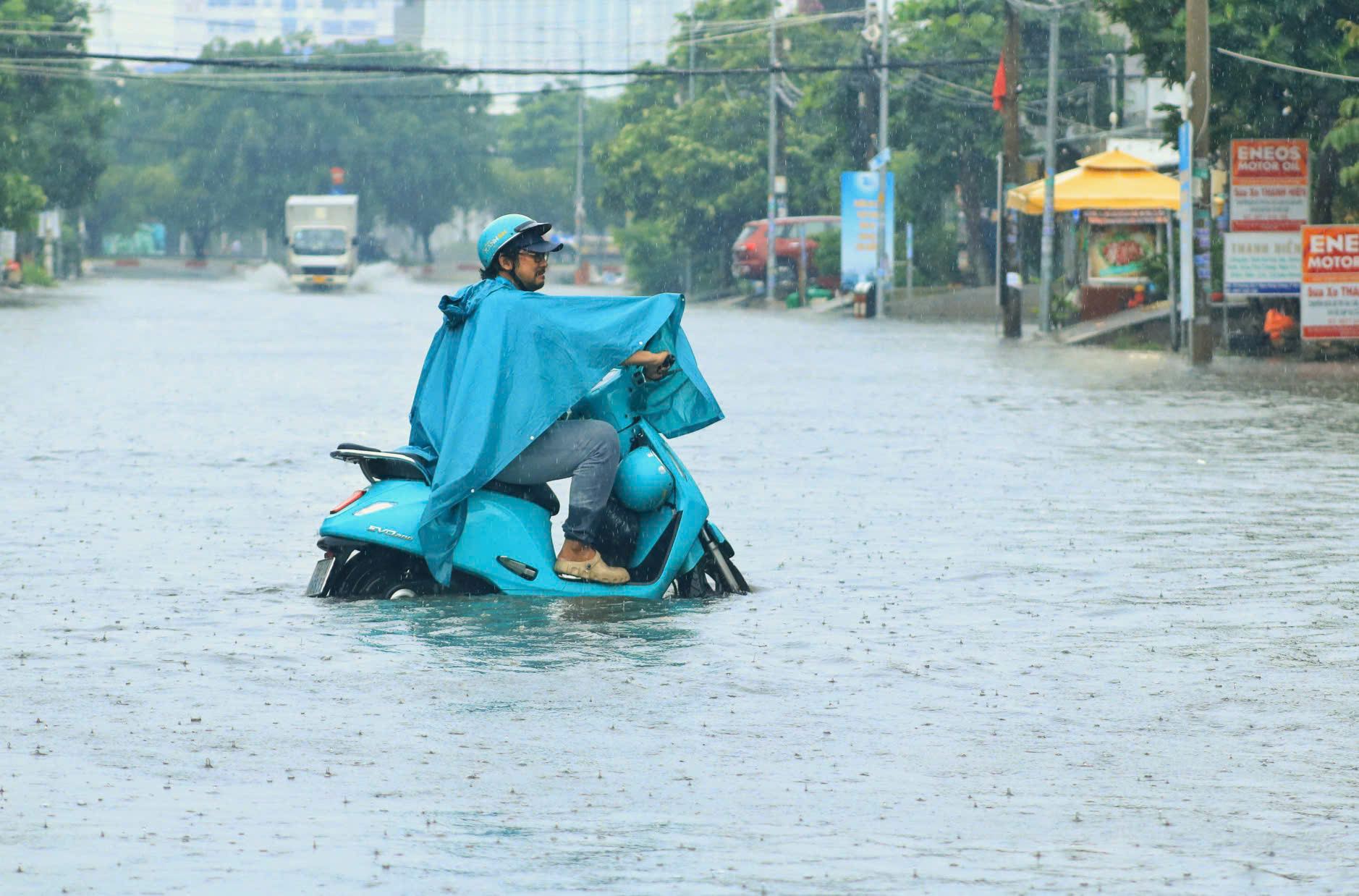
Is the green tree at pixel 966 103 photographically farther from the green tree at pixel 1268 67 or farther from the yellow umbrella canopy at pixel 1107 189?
the green tree at pixel 1268 67

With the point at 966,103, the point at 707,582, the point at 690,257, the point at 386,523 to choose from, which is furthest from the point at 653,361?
the point at 690,257

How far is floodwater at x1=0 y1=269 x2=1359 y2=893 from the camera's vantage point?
17.6 feet

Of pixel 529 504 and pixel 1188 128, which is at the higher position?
pixel 1188 128

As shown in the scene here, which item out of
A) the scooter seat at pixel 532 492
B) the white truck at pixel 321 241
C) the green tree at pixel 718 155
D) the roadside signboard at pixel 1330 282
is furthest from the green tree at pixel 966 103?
the scooter seat at pixel 532 492

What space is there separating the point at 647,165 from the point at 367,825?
74.7m

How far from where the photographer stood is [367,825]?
5613 mm

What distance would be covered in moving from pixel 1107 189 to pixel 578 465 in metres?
31.8

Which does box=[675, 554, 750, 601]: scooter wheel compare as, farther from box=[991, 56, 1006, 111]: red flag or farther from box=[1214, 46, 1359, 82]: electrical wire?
box=[991, 56, 1006, 111]: red flag

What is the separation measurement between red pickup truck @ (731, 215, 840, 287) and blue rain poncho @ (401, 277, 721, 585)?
181ft

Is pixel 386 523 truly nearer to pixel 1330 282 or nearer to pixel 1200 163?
pixel 1200 163

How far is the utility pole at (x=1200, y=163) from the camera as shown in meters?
28.8

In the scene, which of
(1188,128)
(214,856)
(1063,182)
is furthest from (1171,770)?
(1063,182)

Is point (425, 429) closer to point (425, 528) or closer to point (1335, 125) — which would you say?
point (425, 528)

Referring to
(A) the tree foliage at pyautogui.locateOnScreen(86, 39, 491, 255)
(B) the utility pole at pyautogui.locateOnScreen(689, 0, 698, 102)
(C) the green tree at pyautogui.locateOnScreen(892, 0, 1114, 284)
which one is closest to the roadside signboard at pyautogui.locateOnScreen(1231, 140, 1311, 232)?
(C) the green tree at pyautogui.locateOnScreen(892, 0, 1114, 284)
